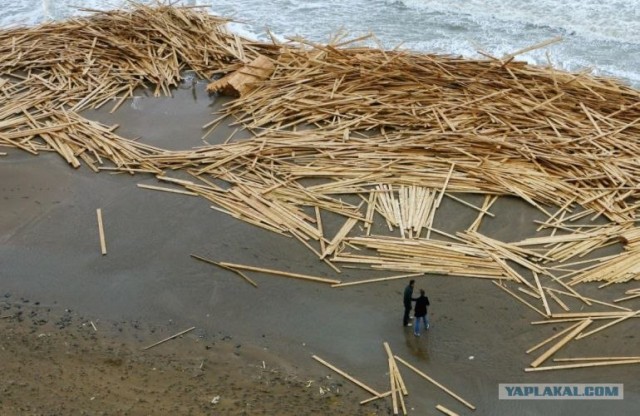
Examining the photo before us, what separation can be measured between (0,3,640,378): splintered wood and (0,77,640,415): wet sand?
8.0 inches

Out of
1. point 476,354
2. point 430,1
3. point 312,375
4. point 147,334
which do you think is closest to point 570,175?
point 476,354

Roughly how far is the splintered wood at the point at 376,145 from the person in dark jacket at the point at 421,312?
29.3 inches

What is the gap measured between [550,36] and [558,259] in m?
7.99

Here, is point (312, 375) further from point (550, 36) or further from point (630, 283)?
point (550, 36)

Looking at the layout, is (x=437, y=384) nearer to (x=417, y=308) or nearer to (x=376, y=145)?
(x=417, y=308)

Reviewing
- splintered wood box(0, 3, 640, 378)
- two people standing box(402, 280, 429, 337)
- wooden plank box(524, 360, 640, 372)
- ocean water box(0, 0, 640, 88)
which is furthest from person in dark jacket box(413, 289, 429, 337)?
ocean water box(0, 0, 640, 88)

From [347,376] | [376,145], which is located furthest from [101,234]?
[376,145]

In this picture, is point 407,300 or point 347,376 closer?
point 347,376

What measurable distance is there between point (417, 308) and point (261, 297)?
1657 mm

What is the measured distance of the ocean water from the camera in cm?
A: 1362

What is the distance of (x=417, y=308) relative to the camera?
671cm

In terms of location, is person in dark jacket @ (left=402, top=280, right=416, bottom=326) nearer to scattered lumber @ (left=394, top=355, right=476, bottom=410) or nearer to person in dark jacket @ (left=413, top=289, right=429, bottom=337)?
person in dark jacket @ (left=413, top=289, right=429, bottom=337)

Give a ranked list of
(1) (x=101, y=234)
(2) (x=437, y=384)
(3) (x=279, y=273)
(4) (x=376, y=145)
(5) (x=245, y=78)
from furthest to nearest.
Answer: (5) (x=245, y=78) → (4) (x=376, y=145) → (1) (x=101, y=234) → (3) (x=279, y=273) → (2) (x=437, y=384)

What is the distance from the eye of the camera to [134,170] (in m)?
9.27
